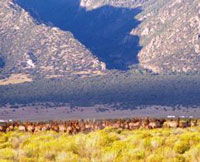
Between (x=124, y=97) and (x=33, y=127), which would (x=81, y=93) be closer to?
(x=124, y=97)

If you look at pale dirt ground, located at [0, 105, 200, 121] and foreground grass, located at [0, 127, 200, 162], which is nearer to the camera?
foreground grass, located at [0, 127, 200, 162]

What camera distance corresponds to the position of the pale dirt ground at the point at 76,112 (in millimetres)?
155625

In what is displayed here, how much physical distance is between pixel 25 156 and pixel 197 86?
175337mm

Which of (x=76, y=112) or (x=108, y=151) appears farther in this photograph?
(x=76, y=112)

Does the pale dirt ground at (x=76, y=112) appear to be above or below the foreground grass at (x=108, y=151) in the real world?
above

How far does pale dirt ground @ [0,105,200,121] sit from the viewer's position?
155625 millimetres

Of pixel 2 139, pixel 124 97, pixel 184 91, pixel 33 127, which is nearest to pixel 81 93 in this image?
pixel 124 97

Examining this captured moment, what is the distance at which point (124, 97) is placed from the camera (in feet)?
618

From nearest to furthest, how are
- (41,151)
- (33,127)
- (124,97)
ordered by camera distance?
(41,151) < (33,127) < (124,97)

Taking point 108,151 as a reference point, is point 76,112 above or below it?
above

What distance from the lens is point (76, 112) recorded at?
547 feet

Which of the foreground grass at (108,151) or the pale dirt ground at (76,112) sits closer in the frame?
the foreground grass at (108,151)

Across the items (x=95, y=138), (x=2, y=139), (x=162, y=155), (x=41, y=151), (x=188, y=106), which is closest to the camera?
(x=162, y=155)

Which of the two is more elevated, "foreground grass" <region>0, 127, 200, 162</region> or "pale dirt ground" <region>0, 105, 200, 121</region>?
"pale dirt ground" <region>0, 105, 200, 121</region>
